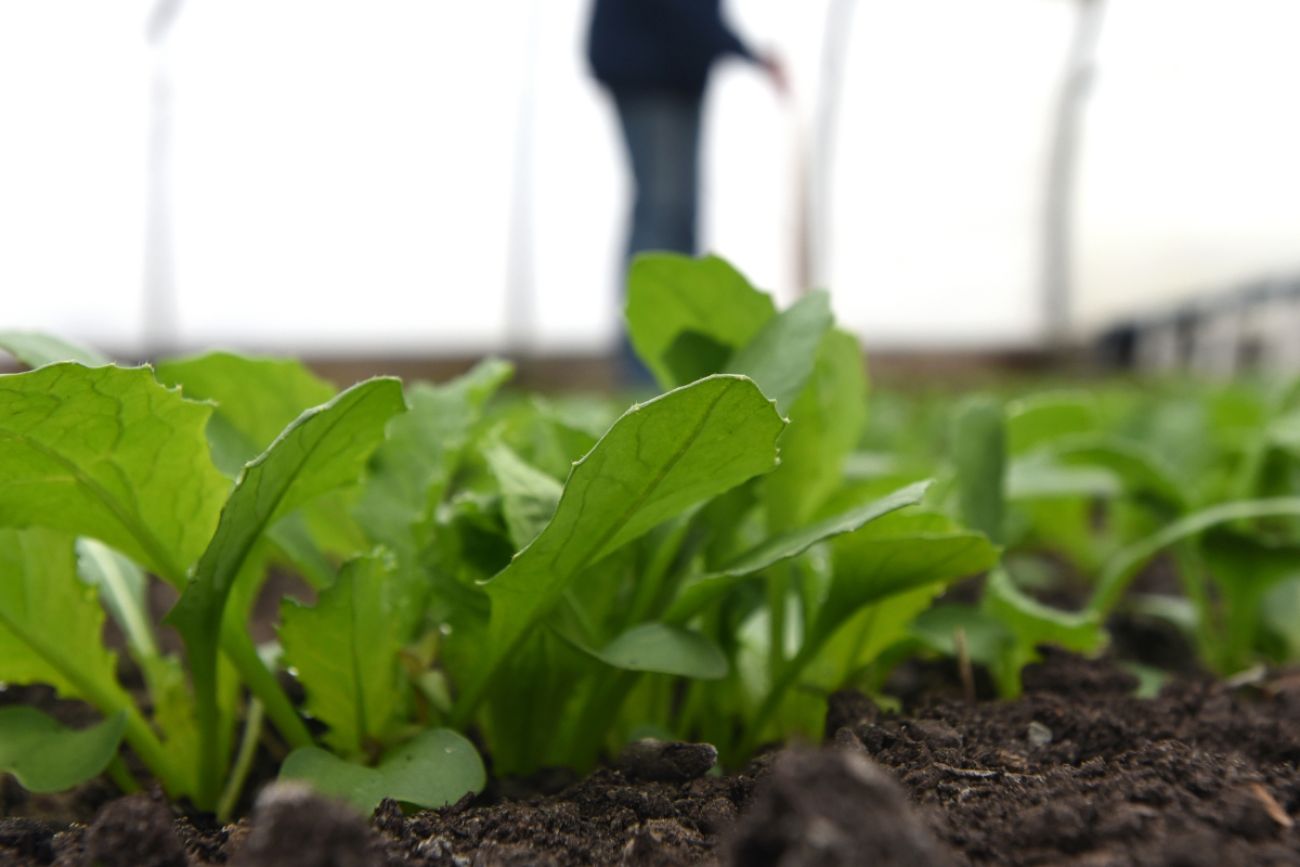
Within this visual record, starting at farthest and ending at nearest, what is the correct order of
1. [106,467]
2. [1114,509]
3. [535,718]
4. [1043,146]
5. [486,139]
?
[1043,146] → [486,139] → [1114,509] → [535,718] → [106,467]

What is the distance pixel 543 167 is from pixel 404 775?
5.95m

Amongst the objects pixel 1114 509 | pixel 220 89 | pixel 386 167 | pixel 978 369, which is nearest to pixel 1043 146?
pixel 978 369

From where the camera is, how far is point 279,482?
557mm

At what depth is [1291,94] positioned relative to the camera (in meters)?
5.97

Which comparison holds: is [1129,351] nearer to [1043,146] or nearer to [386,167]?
[1043,146]

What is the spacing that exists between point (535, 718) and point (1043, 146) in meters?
7.42

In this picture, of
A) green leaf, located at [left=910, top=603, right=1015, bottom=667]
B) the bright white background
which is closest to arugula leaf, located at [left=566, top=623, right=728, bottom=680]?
green leaf, located at [left=910, top=603, right=1015, bottom=667]

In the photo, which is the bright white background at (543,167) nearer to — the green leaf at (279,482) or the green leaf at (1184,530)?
the green leaf at (1184,530)

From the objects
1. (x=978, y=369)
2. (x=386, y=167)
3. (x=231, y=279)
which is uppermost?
(x=386, y=167)

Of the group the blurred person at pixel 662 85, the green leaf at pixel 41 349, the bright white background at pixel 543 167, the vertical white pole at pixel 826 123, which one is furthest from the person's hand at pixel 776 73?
the green leaf at pixel 41 349

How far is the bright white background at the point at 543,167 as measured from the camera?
17.6 feet

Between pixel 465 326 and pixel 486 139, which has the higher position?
pixel 486 139

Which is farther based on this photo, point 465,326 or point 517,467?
point 465,326

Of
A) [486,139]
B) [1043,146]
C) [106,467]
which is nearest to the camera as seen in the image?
[106,467]
